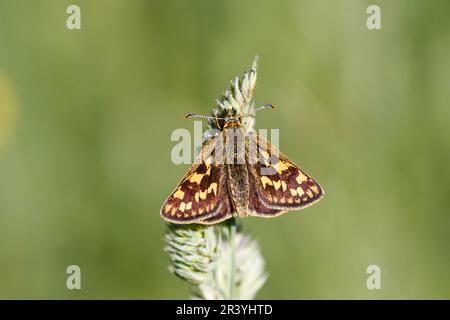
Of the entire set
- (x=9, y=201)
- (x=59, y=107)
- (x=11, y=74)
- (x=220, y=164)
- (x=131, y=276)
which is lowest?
(x=131, y=276)

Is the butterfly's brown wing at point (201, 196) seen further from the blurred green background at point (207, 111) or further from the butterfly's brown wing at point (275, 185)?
the blurred green background at point (207, 111)

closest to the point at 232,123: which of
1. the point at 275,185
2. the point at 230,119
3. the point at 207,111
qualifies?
the point at 230,119

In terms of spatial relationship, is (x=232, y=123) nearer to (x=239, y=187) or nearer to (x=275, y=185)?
(x=239, y=187)

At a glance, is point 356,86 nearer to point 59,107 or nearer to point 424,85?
point 424,85

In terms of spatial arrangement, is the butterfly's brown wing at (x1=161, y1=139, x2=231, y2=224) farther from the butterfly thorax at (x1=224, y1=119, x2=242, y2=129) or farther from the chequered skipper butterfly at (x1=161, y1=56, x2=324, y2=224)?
the butterfly thorax at (x1=224, y1=119, x2=242, y2=129)

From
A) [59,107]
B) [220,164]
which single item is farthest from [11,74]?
[220,164]

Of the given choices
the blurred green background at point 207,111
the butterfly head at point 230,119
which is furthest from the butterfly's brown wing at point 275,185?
the blurred green background at point 207,111

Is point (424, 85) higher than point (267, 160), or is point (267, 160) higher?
point (424, 85)
